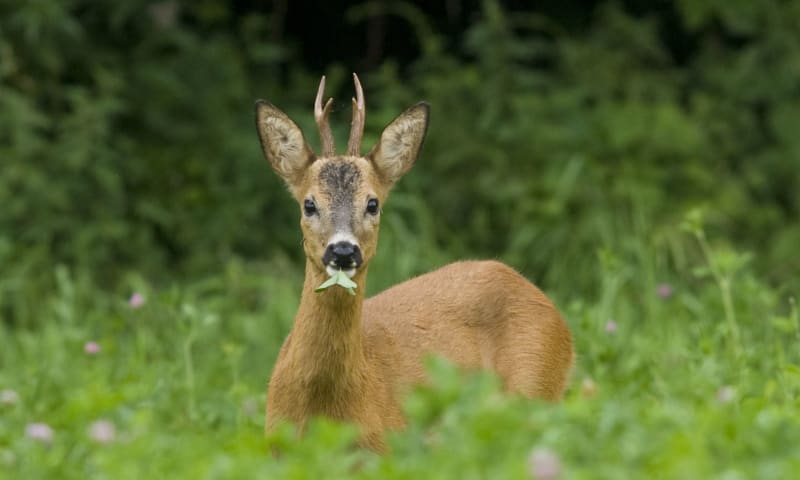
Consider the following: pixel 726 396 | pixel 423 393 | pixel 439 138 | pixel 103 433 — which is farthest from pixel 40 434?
pixel 439 138

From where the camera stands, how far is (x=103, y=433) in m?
3.80

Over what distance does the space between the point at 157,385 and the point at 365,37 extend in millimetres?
5711

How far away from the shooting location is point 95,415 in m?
3.98

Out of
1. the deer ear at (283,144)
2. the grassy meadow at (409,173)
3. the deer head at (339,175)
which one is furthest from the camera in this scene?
the grassy meadow at (409,173)

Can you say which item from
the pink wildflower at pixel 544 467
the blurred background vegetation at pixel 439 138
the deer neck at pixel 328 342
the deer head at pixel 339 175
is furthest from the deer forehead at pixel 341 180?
the blurred background vegetation at pixel 439 138

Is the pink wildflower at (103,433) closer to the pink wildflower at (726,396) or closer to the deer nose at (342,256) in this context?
the deer nose at (342,256)

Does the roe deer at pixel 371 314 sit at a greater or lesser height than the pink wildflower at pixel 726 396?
greater

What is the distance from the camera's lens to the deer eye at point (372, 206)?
519 cm

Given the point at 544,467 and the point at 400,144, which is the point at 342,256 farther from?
the point at 544,467

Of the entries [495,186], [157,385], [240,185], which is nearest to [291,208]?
[240,185]

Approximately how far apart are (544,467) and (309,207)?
2.28m

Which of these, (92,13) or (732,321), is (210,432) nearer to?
(732,321)

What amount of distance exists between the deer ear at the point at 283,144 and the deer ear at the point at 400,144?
0.73 ft

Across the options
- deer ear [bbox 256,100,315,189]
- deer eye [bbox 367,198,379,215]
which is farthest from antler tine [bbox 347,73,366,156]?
deer eye [bbox 367,198,379,215]
